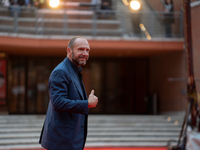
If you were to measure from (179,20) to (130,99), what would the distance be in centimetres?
621

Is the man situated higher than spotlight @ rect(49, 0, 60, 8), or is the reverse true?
spotlight @ rect(49, 0, 60, 8)

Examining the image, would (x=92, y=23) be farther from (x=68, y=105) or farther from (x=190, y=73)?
(x=68, y=105)

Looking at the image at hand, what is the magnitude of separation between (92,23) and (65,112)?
35.8ft

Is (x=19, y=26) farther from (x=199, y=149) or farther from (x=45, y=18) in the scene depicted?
(x=199, y=149)

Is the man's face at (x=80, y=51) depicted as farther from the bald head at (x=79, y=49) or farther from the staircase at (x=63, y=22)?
the staircase at (x=63, y=22)

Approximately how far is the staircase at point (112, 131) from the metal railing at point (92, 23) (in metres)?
3.66

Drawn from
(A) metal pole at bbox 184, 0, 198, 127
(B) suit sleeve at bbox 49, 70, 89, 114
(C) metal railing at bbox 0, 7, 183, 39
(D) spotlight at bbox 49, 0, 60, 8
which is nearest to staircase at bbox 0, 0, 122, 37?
(C) metal railing at bbox 0, 7, 183, 39

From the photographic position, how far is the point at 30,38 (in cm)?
1316

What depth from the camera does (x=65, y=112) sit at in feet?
9.16

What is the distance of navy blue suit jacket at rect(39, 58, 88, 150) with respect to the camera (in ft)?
8.79

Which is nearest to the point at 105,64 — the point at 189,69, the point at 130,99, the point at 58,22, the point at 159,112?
the point at 130,99

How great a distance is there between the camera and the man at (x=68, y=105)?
2689mm

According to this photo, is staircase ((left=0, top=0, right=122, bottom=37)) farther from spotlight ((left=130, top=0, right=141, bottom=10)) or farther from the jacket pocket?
the jacket pocket

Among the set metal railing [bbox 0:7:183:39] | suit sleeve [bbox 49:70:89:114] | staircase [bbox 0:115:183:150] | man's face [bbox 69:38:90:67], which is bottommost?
staircase [bbox 0:115:183:150]
